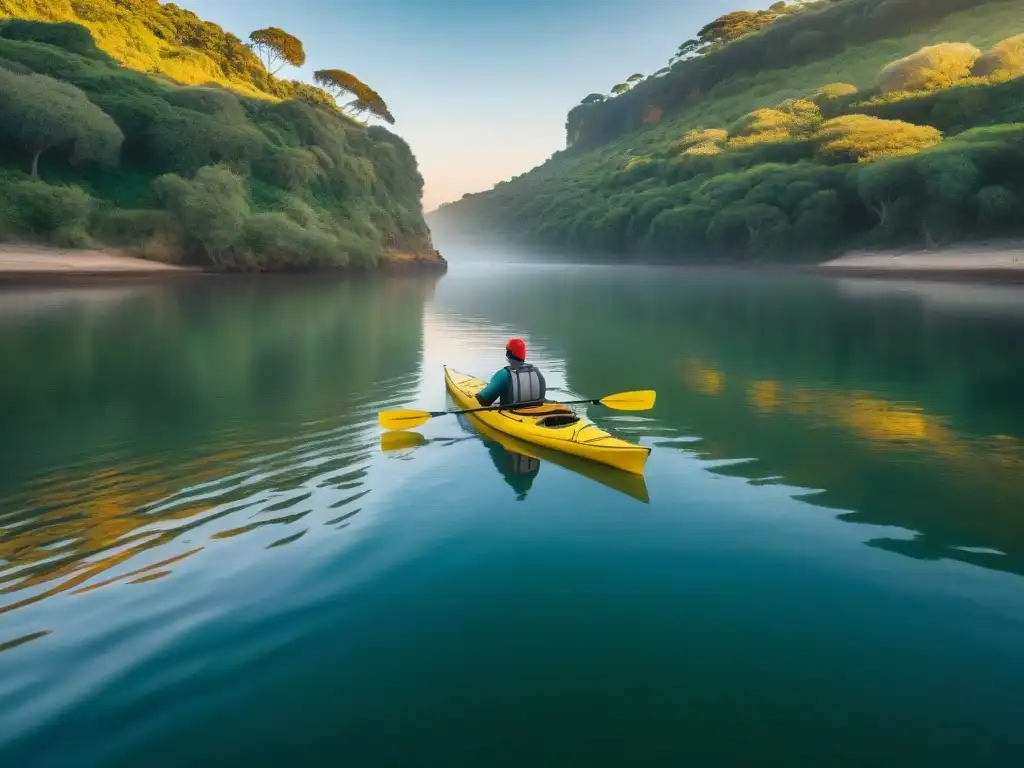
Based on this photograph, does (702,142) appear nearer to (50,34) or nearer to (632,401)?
(50,34)

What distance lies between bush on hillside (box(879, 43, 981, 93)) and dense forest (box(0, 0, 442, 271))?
60975 millimetres

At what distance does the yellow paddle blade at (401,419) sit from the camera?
41.1 ft

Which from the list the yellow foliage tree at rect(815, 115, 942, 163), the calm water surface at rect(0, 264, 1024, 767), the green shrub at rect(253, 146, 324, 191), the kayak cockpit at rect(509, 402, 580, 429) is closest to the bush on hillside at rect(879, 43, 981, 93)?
the yellow foliage tree at rect(815, 115, 942, 163)

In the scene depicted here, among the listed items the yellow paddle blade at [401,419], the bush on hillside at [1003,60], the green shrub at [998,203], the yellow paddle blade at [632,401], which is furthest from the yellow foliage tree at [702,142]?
the yellow paddle blade at [401,419]

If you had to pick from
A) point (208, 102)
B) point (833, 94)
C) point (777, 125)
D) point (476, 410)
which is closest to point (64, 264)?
point (208, 102)

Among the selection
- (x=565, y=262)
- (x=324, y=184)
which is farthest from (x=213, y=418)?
(x=565, y=262)

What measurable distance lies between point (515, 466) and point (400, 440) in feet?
7.60

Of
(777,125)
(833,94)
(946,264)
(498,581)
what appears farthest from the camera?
(833,94)

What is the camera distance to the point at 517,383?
12.6 meters

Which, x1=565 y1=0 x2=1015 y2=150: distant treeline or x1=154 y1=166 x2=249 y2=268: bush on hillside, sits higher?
x1=565 y1=0 x2=1015 y2=150: distant treeline

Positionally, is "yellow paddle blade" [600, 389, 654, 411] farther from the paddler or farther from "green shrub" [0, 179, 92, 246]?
"green shrub" [0, 179, 92, 246]

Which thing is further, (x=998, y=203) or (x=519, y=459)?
(x=998, y=203)

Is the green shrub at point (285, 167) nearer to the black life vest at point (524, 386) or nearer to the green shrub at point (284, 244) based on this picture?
the green shrub at point (284, 244)

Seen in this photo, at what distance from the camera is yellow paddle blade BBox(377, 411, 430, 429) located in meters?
12.5
